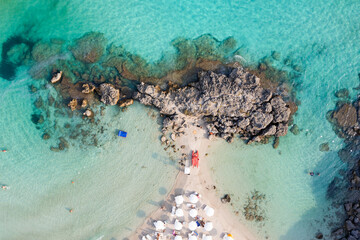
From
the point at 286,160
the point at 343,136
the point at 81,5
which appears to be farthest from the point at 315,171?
the point at 81,5

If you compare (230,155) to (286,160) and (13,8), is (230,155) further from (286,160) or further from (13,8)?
(13,8)

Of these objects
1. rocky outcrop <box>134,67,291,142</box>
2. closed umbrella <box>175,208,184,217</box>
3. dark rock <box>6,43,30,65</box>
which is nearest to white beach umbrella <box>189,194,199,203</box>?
closed umbrella <box>175,208,184,217</box>

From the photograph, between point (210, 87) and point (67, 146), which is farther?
point (67, 146)

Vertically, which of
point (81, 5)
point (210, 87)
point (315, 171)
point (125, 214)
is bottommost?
point (125, 214)

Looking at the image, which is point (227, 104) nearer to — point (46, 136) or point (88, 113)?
point (88, 113)

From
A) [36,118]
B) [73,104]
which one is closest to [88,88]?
[73,104]

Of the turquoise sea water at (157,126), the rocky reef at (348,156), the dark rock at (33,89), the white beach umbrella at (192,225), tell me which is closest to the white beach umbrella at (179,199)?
the turquoise sea water at (157,126)
